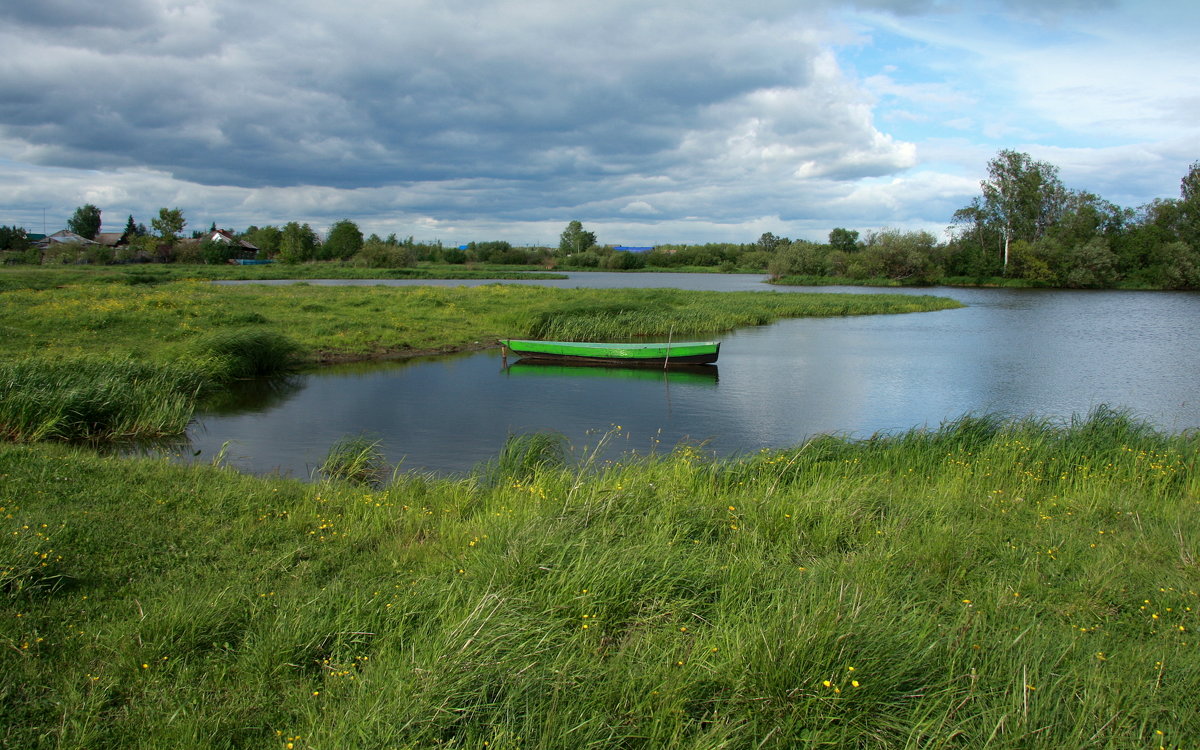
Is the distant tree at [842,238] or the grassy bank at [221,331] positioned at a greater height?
the distant tree at [842,238]

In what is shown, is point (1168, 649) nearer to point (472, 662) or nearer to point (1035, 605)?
point (1035, 605)

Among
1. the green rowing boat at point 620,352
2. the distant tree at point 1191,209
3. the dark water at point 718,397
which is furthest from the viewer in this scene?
the distant tree at point 1191,209

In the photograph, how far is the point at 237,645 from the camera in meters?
4.95

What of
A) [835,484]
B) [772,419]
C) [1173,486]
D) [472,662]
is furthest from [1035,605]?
[772,419]

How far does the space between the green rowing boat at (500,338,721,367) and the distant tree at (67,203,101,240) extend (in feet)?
376

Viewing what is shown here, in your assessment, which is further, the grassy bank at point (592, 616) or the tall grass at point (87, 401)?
the tall grass at point (87, 401)

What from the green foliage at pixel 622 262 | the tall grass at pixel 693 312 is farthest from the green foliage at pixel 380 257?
the tall grass at pixel 693 312

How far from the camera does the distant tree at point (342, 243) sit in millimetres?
110562

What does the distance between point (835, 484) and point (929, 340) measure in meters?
28.4

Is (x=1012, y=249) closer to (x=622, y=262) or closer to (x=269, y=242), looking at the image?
(x=622, y=262)

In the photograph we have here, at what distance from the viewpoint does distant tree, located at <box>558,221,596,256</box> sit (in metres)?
152

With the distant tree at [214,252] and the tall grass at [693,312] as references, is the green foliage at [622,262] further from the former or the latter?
the tall grass at [693,312]

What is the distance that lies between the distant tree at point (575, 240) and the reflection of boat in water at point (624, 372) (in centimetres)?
12726

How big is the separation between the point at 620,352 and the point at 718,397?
5994 mm
